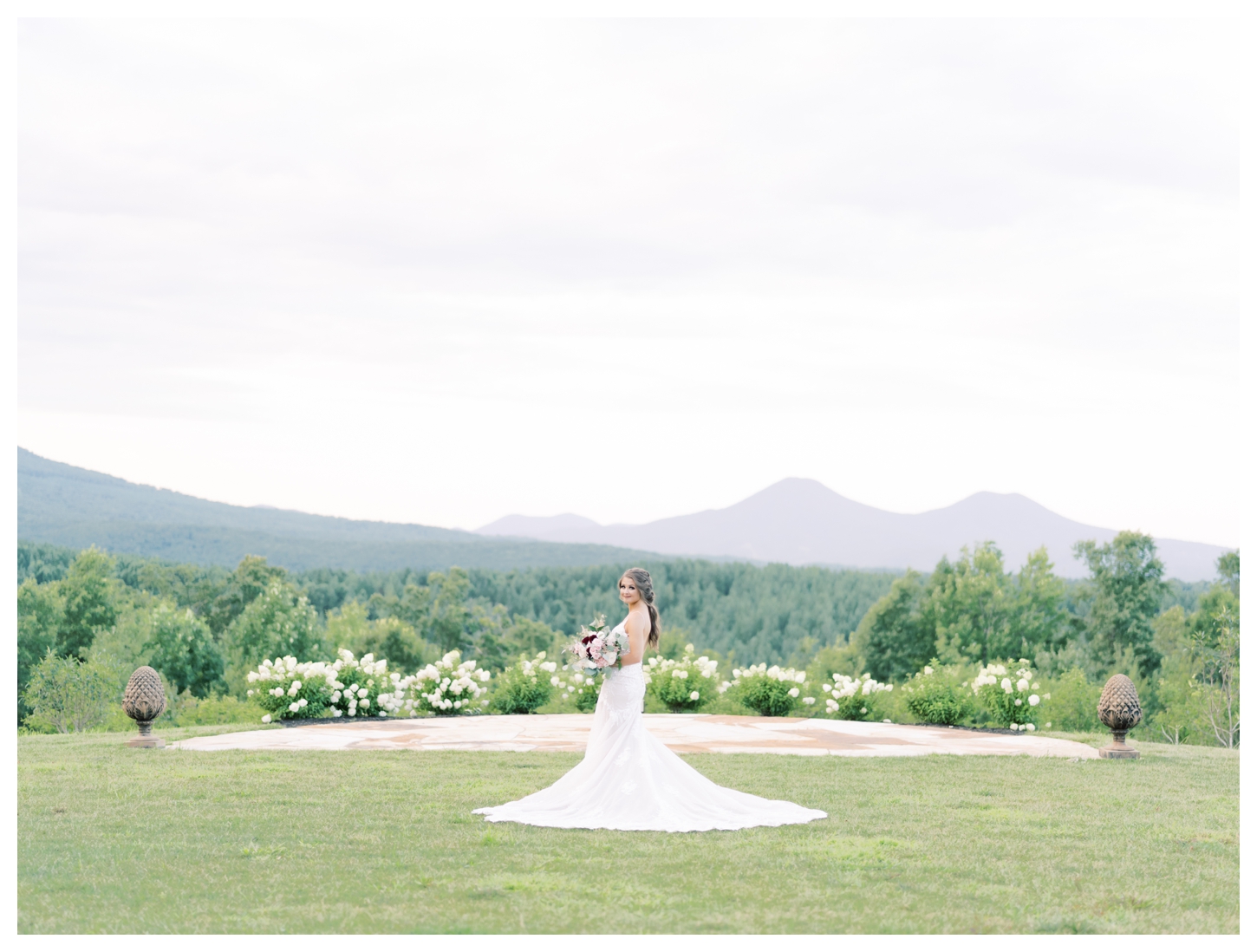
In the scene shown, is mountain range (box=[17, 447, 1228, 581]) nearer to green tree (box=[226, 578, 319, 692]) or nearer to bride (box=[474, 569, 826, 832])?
green tree (box=[226, 578, 319, 692])

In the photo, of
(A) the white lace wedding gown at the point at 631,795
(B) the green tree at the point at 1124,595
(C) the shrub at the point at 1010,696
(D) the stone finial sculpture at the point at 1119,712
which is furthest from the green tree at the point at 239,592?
(A) the white lace wedding gown at the point at 631,795

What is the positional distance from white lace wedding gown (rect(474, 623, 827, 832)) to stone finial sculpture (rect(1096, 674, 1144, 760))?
5.23 m

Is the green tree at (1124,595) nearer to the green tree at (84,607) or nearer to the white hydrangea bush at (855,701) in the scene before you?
the white hydrangea bush at (855,701)

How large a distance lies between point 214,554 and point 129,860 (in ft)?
373

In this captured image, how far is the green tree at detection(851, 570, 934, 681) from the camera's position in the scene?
150 ft

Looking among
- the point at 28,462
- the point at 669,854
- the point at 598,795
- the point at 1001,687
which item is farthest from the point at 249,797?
the point at 28,462

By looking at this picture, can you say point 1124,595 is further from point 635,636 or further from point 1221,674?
point 635,636

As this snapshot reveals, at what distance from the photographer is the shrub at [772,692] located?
1777cm

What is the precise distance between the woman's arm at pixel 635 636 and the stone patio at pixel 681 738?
433cm

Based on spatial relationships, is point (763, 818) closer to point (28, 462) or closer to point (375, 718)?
point (375, 718)

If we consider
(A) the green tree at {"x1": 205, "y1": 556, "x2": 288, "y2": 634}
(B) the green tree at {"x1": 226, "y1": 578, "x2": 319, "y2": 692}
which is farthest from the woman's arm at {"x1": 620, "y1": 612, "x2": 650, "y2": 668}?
(A) the green tree at {"x1": 205, "y1": 556, "x2": 288, "y2": 634}

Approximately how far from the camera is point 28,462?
152 meters

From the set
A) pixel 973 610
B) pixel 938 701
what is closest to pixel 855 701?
pixel 938 701

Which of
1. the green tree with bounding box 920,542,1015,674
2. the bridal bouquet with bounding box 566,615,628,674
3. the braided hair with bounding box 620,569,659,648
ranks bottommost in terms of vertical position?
the green tree with bounding box 920,542,1015,674
